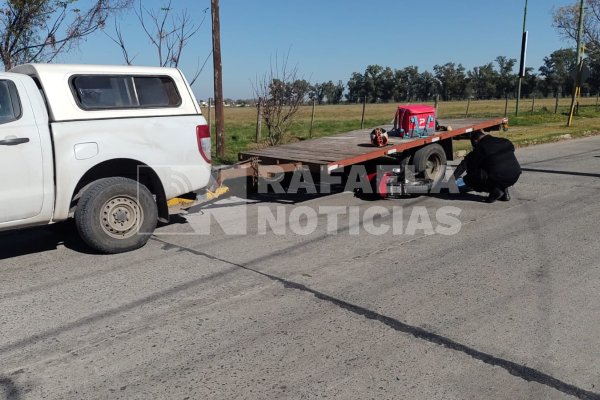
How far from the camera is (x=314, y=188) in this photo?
920cm

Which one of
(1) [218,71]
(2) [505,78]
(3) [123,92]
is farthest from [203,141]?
(2) [505,78]

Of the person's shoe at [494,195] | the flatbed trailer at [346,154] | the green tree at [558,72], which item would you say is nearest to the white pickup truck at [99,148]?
the flatbed trailer at [346,154]

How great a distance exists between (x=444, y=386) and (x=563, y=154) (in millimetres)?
12983

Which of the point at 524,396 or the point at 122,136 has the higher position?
the point at 122,136

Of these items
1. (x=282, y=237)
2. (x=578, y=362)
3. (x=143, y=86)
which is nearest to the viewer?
(x=578, y=362)

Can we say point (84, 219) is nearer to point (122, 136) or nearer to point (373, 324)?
point (122, 136)

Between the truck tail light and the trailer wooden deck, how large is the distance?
5.17 ft

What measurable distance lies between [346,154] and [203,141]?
233 centimetres

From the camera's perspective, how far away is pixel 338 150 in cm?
826

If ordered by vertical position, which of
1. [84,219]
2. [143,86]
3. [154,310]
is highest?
[143,86]

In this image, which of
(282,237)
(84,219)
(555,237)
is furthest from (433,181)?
(84,219)

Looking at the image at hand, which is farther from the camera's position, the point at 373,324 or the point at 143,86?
the point at 143,86

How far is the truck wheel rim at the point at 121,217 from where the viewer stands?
5.71 m

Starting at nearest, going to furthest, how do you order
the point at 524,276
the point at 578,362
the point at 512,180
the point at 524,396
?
the point at 524,396 → the point at 578,362 → the point at 524,276 → the point at 512,180
